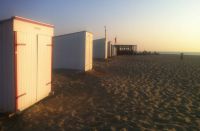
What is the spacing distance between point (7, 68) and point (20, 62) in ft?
1.20

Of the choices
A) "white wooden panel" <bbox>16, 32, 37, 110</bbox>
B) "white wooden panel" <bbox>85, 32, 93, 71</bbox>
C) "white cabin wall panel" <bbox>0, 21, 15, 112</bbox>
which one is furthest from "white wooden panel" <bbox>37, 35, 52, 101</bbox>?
"white wooden panel" <bbox>85, 32, 93, 71</bbox>

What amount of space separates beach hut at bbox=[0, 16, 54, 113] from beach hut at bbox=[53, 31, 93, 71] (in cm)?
819

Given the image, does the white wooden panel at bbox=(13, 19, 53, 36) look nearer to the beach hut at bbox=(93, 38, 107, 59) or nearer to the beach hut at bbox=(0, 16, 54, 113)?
the beach hut at bbox=(0, 16, 54, 113)

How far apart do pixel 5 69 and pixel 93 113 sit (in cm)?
272

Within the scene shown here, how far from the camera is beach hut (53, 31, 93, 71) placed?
15.5 m

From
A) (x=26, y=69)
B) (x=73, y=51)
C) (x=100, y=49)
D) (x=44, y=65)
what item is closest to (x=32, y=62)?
(x=26, y=69)

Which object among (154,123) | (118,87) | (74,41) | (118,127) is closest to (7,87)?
(118,127)

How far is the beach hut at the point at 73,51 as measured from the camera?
50.7 ft

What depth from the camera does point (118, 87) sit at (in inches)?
415

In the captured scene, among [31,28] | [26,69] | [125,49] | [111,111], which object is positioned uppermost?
[125,49]

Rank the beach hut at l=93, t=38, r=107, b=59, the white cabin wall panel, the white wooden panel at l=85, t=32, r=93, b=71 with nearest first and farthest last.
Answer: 1. the white cabin wall panel
2. the white wooden panel at l=85, t=32, r=93, b=71
3. the beach hut at l=93, t=38, r=107, b=59

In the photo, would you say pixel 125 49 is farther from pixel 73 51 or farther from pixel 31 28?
pixel 31 28

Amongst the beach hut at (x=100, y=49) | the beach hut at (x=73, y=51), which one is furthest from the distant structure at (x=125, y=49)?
the beach hut at (x=73, y=51)

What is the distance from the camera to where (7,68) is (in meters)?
5.85
